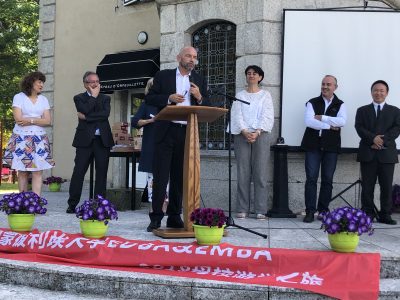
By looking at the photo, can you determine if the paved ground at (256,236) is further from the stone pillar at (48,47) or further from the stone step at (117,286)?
the stone pillar at (48,47)

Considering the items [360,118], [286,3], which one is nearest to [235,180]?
[360,118]

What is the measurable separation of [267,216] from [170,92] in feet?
10.1

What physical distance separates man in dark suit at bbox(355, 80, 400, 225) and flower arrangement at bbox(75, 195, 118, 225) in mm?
3800

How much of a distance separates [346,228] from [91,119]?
14.4ft

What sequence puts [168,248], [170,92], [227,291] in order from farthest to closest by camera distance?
[170,92]
[168,248]
[227,291]

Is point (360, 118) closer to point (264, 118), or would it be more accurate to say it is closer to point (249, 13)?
point (264, 118)

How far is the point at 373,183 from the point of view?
7.66m

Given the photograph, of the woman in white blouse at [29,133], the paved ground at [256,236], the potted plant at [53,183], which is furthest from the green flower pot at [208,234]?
the potted plant at [53,183]

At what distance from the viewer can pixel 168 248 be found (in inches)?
193

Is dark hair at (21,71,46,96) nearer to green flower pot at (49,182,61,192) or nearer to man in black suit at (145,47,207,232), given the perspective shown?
man in black suit at (145,47,207,232)

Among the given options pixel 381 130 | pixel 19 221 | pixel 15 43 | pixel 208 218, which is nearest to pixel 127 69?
pixel 381 130

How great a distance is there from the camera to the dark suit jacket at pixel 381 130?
7.50 metres

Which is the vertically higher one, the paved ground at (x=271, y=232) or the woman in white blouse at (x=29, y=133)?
the woman in white blouse at (x=29, y=133)

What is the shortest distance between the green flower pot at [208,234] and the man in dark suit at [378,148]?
10.5 feet
